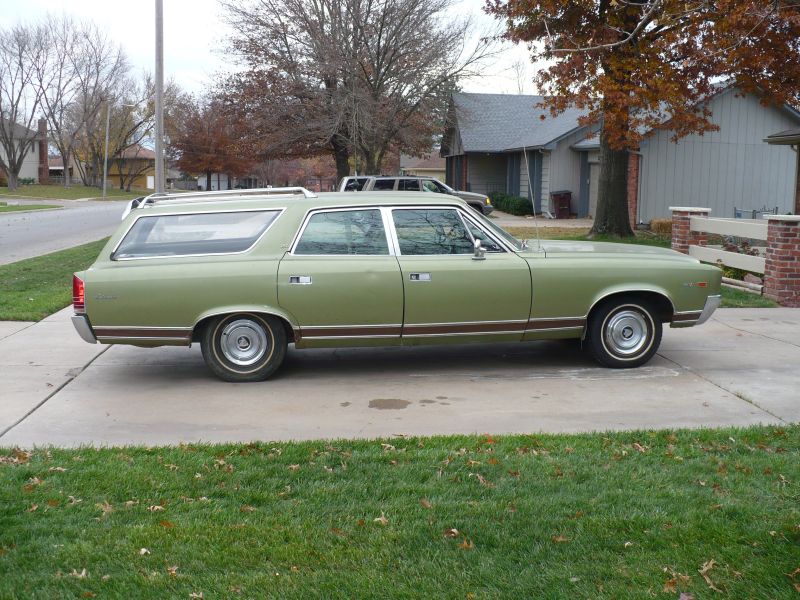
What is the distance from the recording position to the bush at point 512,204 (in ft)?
118

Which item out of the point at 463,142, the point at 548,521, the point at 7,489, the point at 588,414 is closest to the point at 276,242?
the point at 588,414

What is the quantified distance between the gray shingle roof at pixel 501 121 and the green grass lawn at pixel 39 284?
20.7 m

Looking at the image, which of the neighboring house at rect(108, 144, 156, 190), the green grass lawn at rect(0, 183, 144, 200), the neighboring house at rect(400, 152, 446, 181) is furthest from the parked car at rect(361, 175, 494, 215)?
the neighboring house at rect(108, 144, 156, 190)

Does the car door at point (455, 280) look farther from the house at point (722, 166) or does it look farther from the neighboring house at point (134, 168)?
the neighboring house at point (134, 168)

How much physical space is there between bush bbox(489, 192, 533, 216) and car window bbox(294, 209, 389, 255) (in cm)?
2701

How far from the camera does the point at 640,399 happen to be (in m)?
7.27

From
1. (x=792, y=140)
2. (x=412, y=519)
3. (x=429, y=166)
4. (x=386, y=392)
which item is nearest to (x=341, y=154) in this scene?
(x=792, y=140)

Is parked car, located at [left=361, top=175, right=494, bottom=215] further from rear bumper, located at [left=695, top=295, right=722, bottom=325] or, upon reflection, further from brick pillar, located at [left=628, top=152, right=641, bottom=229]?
rear bumper, located at [left=695, top=295, right=722, bottom=325]

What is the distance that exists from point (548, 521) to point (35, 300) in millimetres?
9844

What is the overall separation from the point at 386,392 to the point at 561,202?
28.1 metres

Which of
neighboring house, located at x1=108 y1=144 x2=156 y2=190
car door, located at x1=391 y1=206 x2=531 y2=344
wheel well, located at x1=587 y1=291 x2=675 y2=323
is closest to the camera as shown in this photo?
car door, located at x1=391 y1=206 x2=531 y2=344

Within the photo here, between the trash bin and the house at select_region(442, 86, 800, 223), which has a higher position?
the house at select_region(442, 86, 800, 223)

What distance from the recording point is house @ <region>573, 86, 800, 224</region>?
29.2 metres

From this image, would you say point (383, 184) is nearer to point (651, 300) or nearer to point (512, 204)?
point (512, 204)
